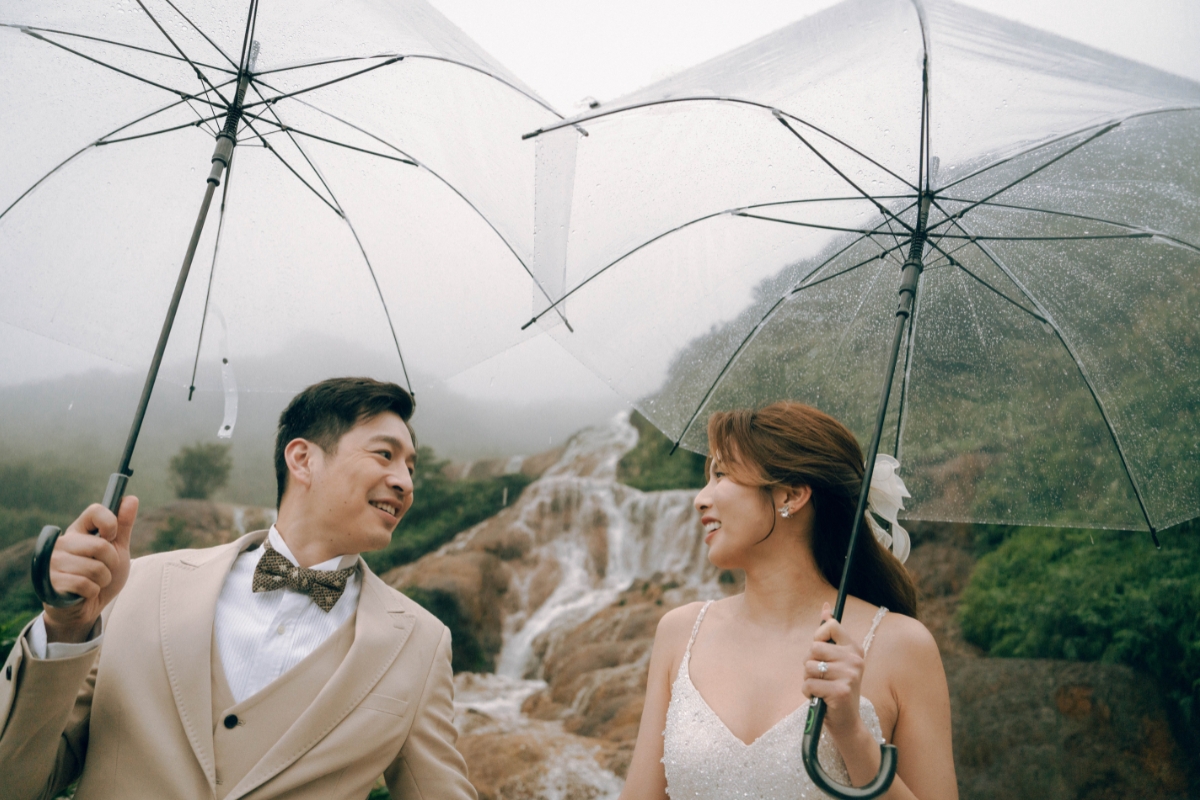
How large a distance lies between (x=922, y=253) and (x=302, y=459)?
71.3 inches

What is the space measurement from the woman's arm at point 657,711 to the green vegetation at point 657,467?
9.98 meters

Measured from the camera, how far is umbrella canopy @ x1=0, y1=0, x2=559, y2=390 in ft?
7.36

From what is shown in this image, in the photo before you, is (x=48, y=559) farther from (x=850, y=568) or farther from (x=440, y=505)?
(x=440, y=505)

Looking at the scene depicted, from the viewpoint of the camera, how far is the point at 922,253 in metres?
2.14

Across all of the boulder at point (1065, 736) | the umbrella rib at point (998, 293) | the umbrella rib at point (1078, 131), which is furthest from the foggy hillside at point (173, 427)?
the umbrella rib at point (1078, 131)

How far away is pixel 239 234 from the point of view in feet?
8.23

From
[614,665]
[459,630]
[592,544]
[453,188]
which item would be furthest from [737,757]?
[592,544]

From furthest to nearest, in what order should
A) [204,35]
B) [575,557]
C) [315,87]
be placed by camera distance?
[575,557]
[315,87]
[204,35]

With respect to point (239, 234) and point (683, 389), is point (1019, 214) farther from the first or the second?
point (239, 234)

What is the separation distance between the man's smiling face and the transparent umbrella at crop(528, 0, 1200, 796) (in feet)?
2.00

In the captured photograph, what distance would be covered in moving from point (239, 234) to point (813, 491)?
73.0 inches

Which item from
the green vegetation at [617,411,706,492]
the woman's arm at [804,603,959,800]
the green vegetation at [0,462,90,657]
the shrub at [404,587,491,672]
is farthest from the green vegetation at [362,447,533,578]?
the woman's arm at [804,603,959,800]

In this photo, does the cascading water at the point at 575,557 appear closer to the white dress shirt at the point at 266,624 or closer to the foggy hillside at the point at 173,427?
the foggy hillside at the point at 173,427

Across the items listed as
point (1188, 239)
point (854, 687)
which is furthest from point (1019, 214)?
point (854, 687)
